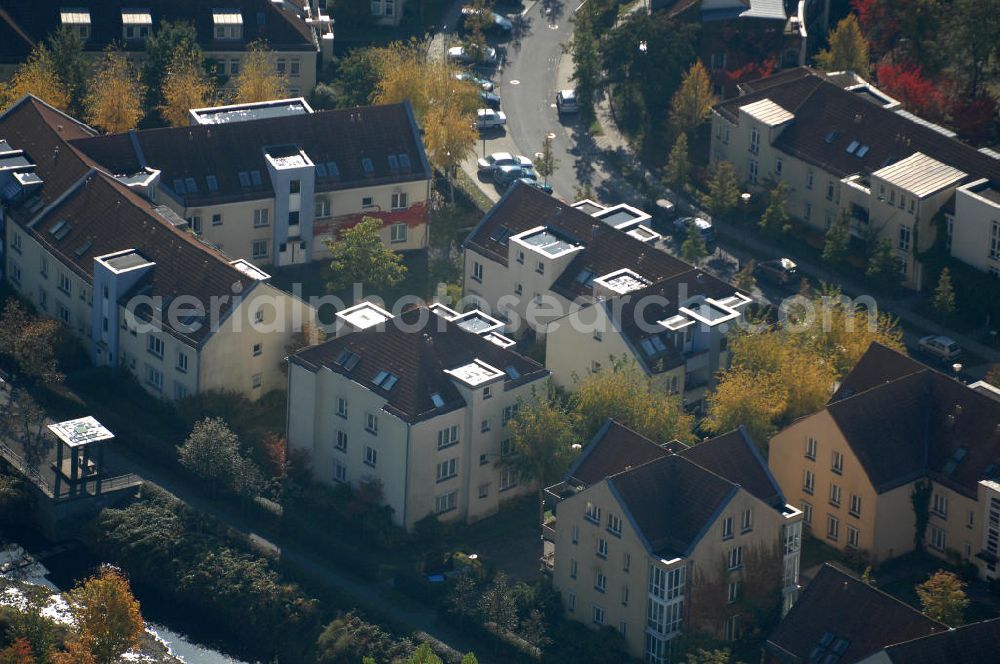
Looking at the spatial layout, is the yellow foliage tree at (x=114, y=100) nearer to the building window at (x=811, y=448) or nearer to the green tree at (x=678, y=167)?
the green tree at (x=678, y=167)

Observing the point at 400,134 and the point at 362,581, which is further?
the point at 400,134

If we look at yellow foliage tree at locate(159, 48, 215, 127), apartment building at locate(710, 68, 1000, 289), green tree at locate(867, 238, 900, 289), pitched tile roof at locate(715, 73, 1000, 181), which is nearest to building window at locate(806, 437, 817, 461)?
green tree at locate(867, 238, 900, 289)

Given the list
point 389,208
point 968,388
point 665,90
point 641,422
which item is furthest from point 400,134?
point 968,388

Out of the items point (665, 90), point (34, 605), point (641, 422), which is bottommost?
point (34, 605)

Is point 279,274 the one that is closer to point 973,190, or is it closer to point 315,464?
point 315,464

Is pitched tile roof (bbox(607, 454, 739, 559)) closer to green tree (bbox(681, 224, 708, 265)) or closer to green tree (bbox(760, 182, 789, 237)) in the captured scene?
green tree (bbox(681, 224, 708, 265))

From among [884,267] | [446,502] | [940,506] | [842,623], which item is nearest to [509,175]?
[884,267]

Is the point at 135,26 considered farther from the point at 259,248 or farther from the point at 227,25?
the point at 259,248
